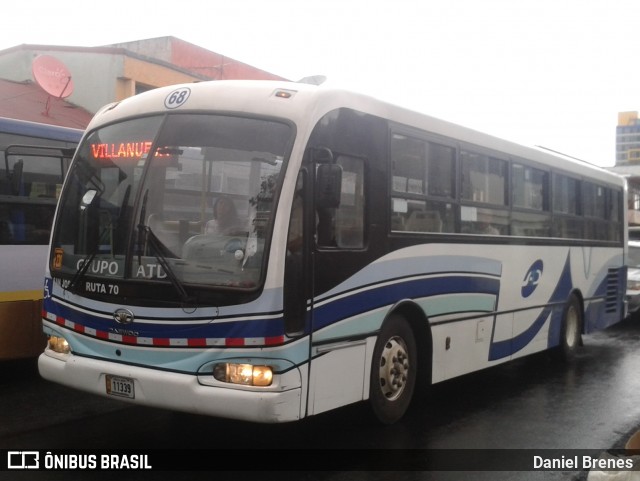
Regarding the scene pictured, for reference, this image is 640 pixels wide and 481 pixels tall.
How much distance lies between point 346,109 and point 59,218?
259cm

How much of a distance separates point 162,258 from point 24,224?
3233mm

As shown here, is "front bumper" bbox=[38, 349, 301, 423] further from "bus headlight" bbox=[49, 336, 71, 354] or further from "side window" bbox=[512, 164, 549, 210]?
"side window" bbox=[512, 164, 549, 210]

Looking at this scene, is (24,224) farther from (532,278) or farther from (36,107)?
(36,107)

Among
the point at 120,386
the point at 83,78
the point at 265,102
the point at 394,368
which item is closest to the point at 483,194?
the point at 394,368

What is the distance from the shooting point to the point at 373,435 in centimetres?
659

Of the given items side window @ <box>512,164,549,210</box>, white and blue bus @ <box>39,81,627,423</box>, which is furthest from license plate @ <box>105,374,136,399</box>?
side window @ <box>512,164,549,210</box>

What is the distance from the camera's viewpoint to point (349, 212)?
243 inches

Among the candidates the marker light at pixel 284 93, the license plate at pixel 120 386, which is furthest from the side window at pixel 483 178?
the license plate at pixel 120 386

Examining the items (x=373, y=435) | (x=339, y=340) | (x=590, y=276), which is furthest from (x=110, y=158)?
(x=590, y=276)

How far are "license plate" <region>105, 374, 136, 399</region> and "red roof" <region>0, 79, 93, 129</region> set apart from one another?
14.0 metres

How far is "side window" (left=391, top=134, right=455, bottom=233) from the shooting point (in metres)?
6.81

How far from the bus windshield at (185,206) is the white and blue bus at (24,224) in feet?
6.89

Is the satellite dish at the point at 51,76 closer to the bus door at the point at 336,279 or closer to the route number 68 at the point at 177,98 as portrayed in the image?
→ the route number 68 at the point at 177,98

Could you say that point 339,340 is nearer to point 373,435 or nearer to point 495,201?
point 373,435
